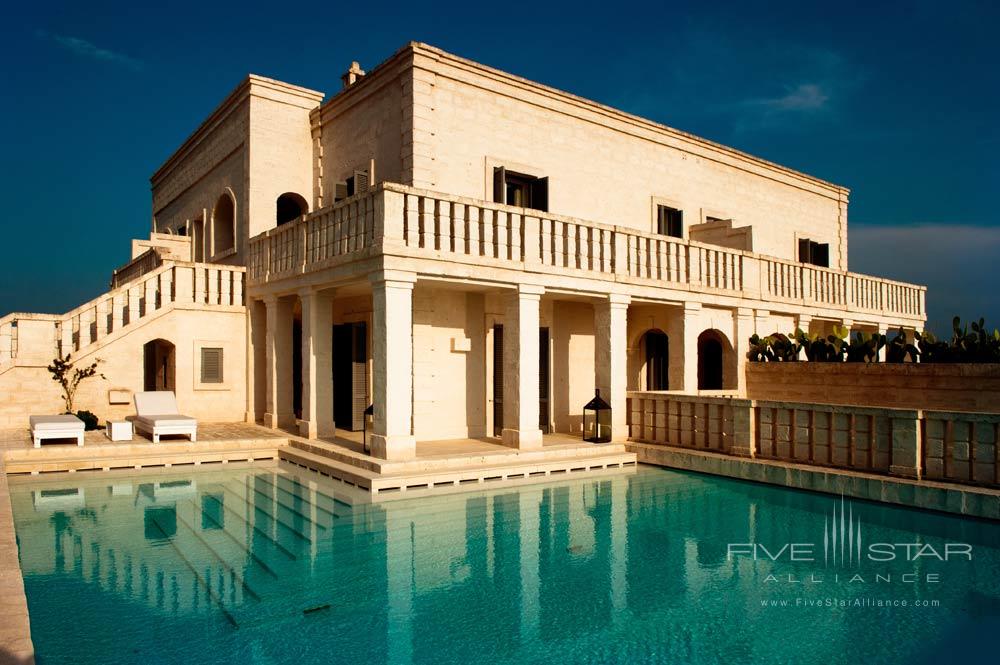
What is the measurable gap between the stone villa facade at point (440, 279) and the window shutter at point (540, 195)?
1.9 inches

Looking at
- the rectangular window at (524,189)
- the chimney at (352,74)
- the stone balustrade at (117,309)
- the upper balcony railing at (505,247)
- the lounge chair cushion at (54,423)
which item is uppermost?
the chimney at (352,74)

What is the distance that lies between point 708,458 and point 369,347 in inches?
327

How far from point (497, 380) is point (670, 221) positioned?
25.1 ft

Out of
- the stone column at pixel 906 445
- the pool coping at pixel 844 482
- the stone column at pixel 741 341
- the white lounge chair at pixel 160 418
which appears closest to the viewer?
the pool coping at pixel 844 482

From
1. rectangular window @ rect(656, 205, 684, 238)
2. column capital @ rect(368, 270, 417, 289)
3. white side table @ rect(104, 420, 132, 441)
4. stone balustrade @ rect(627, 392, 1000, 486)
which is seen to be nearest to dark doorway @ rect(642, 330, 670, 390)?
rectangular window @ rect(656, 205, 684, 238)

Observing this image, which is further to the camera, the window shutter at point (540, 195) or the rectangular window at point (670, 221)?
the rectangular window at point (670, 221)

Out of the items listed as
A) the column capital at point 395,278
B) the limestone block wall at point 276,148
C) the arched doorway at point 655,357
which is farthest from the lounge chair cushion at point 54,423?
the arched doorway at point 655,357

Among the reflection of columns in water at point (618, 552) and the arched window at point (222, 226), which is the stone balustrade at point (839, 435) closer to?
the reflection of columns in water at point (618, 552)

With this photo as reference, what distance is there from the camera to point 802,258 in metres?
23.9

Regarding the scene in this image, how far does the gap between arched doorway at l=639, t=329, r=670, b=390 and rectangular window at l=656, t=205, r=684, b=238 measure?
294 centimetres

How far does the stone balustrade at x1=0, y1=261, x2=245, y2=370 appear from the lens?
1516cm

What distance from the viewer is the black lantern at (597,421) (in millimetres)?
14523

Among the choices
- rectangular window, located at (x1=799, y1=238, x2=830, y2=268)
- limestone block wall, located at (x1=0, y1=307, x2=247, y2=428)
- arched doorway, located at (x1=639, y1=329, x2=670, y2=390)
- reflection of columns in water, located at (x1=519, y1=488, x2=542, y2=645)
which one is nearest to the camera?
reflection of columns in water, located at (x1=519, y1=488, x2=542, y2=645)

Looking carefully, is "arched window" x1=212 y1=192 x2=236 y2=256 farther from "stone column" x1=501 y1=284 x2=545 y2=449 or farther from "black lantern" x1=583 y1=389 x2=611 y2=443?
"black lantern" x1=583 y1=389 x2=611 y2=443
